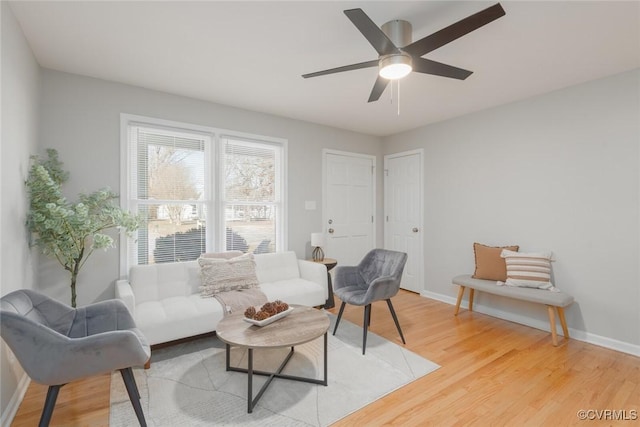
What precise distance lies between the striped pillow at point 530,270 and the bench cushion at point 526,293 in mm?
75

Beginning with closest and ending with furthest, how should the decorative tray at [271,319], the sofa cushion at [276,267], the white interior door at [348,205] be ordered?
1. the decorative tray at [271,319]
2. the sofa cushion at [276,267]
3. the white interior door at [348,205]

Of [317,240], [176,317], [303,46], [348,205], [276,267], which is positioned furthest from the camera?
[348,205]

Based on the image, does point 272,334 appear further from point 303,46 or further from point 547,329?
point 547,329

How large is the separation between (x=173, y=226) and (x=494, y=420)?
3301mm

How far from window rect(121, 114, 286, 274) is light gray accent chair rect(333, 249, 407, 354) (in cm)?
121

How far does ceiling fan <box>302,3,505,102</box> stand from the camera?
161cm

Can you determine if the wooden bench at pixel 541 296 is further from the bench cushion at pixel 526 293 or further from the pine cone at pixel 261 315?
the pine cone at pixel 261 315

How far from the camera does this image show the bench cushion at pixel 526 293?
9.17ft

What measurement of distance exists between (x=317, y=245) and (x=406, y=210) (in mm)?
1699

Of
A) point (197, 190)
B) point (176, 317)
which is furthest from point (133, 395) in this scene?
point (197, 190)

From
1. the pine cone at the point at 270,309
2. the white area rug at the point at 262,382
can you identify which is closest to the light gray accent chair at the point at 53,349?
the white area rug at the point at 262,382

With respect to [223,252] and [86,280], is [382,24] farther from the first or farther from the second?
[86,280]

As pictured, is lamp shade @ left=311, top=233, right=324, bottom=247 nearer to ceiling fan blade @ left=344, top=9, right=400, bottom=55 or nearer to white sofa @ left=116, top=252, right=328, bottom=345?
white sofa @ left=116, top=252, right=328, bottom=345

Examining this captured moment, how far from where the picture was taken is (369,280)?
334 centimetres
